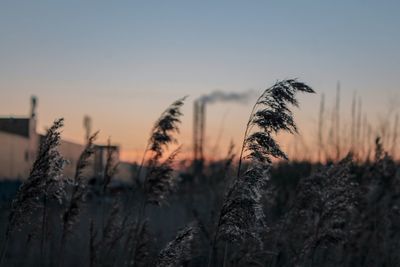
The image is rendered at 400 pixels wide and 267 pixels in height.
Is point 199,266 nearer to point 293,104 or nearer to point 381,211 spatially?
point 381,211

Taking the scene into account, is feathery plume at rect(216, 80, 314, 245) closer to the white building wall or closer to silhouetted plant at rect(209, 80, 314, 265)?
silhouetted plant at rect(209, 80, 314, 265)

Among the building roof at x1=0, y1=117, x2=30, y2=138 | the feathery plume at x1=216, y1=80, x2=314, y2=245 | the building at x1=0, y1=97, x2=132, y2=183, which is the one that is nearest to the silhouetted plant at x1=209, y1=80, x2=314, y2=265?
the feathery plume at x1=216, y1=80, x2=314, y2=245

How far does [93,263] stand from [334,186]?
3.01 metres

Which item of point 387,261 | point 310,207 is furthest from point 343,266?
point 310,207

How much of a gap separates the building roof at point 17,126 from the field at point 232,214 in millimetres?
13934

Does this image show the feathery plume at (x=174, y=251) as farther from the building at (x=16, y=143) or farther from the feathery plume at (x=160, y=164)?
the building at (x=16, y=143)

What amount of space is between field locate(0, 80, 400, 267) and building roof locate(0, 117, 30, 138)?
1393 cm

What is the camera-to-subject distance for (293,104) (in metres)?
6.14

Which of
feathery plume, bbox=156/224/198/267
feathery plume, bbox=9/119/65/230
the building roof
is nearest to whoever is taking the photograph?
feathery plume, bbox=9/119/65/230

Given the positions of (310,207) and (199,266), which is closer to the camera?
(310,207)

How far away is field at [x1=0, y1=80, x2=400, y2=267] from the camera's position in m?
5.93

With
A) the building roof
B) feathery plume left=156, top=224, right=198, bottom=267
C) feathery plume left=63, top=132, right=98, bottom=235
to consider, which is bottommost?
feathery plume left=156, top=224, right=198, bottom=267

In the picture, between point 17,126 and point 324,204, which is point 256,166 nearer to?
point 324,204

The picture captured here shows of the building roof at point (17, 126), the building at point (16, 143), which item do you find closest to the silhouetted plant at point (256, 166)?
the building at point (16, 143)
